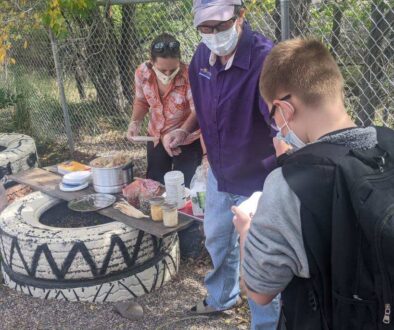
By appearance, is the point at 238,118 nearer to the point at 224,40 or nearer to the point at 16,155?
the point at 224,40

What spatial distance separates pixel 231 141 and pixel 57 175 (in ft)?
7.38

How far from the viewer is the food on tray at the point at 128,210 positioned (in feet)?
10.8

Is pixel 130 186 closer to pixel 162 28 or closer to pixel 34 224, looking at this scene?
pixel 34 224

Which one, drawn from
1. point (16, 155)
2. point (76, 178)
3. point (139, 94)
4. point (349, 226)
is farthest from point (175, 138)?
point (349, 226)

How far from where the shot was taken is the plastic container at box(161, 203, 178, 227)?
305cm

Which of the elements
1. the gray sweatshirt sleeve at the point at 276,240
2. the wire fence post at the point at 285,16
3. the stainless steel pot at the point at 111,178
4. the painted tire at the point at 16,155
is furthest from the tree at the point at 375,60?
the painted tire at the point at 16,155

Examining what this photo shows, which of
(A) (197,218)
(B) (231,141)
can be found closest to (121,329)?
(A) (197,218)

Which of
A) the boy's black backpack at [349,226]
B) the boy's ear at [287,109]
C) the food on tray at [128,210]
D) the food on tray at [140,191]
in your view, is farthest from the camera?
the food on tray at [140,191]

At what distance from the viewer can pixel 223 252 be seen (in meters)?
2.87

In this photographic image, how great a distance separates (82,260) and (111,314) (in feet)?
1.40

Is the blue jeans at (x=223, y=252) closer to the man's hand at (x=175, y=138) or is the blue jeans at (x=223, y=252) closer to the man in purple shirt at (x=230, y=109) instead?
the man in purple shirt at (x=230, y=109)

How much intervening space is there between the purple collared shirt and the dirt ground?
101cm

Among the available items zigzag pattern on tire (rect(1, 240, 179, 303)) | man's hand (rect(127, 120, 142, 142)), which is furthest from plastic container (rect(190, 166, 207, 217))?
man's hand (rect(127, 120, 142, 142))

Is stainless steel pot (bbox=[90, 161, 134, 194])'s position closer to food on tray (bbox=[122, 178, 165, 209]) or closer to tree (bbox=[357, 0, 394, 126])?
food on tray (bbox=[122, 178, 165, 209])
